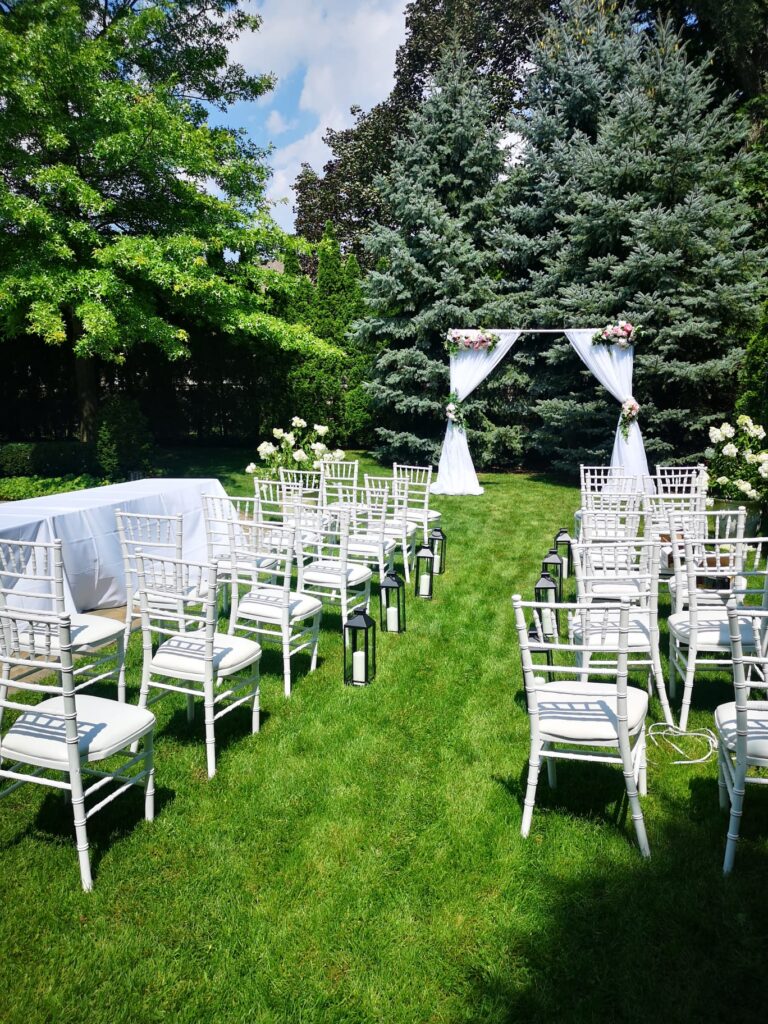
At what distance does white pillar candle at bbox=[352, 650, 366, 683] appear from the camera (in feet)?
13.5

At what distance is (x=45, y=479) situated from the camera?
10664 mm

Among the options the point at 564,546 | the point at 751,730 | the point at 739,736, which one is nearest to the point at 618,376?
the point at 564,546

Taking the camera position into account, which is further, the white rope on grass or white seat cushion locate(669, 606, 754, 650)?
white seat cushion locate(669, 606, 754, 650)

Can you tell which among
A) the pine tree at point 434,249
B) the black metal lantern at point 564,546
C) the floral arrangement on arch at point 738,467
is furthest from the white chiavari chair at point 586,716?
the pine tree at point 434,249

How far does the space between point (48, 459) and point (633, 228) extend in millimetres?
11302

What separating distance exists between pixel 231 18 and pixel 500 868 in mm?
15853

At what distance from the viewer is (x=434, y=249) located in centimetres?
1337

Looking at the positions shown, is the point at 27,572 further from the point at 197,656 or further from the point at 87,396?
the point at 87,396

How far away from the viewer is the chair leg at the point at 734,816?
2.41 metres

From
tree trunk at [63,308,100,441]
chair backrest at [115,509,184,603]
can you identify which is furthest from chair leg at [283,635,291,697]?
tree trunk at [63,308,100,441]

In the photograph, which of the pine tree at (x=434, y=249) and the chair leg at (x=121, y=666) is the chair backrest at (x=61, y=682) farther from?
the pine tree at (x=434, y=249)

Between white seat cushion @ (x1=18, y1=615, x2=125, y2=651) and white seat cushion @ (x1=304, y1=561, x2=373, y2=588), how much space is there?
1.42 m

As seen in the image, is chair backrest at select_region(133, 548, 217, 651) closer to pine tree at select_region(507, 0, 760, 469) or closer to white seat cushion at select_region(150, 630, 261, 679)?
white seat cushion at select_region(150, 630, 261, 679)

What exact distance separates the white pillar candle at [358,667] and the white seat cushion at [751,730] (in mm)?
2057
